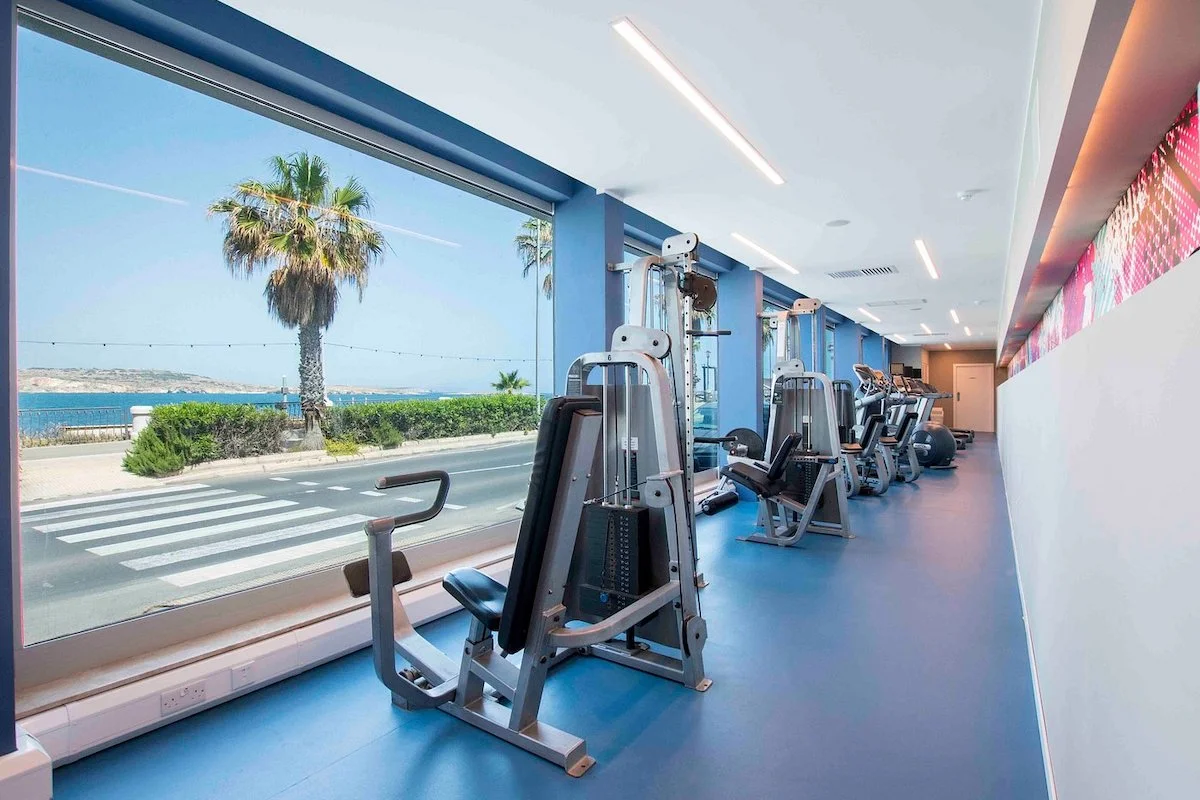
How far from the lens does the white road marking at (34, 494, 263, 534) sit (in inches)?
86.0

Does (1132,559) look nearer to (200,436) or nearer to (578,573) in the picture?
(578,573)

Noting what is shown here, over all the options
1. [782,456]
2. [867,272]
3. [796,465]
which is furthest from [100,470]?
[867,272]

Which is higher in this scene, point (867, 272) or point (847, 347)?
point (867, 272)

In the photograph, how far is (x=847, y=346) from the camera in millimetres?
11906

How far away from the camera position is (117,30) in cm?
230

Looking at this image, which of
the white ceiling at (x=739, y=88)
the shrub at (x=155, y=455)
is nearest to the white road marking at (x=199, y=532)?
the shrub at (x=155, y=455)

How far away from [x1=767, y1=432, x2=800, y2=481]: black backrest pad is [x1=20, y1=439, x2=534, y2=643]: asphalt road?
2.41 metres

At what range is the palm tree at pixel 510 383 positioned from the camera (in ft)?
13.4

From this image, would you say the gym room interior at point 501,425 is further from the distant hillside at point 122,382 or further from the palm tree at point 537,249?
the palm tree at point 537,249

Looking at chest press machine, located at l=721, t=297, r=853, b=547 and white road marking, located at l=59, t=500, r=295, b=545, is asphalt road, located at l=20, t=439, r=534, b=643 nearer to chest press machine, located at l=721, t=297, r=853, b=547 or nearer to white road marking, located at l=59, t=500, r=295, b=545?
white road marking, located at l=59, t=500, r=295, b=545

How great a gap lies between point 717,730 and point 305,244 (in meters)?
2.88

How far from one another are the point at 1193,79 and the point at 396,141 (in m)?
3.38

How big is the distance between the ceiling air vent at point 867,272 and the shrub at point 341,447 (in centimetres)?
600

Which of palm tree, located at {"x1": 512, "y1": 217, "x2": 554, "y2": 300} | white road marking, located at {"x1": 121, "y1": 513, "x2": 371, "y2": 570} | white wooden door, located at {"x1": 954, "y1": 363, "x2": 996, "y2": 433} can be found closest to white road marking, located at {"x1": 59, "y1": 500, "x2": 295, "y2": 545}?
white road marking, located at {"x1": 121, "y1": 513, "x2": 371, "y2": 570}
